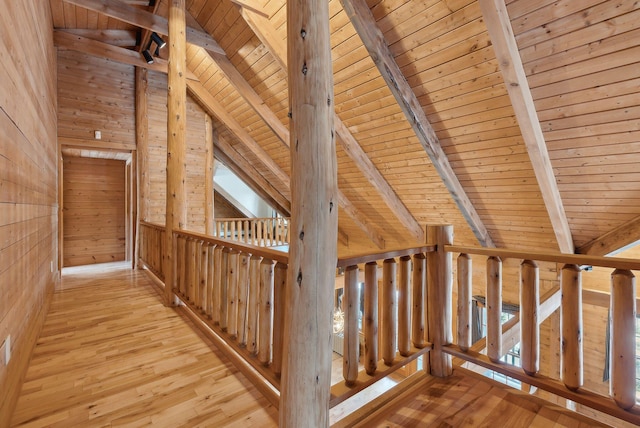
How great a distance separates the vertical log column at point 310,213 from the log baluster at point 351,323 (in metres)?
0.36

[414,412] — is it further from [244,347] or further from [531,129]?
[531,129]

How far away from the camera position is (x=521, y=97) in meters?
2.33

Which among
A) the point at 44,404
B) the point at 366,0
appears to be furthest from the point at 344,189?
the point at 44,404

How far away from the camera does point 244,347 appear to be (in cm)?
192

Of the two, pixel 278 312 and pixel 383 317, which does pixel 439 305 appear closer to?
pixel 383 317

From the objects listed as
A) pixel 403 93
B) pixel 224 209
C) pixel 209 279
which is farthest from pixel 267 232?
pixel 403 93

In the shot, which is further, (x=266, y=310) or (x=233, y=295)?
(x=233, y=295)

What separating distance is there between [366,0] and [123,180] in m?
5.33

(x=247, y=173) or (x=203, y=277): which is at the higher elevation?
(x=247, y=173)

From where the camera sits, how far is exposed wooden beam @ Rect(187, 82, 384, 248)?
5.51 m

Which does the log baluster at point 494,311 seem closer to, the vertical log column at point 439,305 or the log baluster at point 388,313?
the vertical log column at point 439,305

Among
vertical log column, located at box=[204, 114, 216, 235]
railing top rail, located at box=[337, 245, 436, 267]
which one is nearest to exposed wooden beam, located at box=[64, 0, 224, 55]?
vertical log column, located at box=[204, 114, 216, 235]

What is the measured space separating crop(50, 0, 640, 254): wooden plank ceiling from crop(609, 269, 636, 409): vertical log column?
1561 mm

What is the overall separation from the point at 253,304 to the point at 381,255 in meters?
0.81
